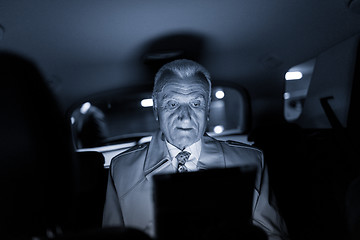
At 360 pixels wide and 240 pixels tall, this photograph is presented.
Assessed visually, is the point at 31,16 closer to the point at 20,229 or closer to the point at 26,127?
the point at 26,127

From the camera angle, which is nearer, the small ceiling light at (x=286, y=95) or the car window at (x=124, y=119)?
the car window at (x=124, y=119)

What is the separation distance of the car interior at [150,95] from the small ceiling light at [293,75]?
0.06 feet

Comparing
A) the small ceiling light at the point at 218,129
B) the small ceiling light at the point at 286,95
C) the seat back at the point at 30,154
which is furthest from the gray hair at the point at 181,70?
the small ceiling light at the point at 286,95

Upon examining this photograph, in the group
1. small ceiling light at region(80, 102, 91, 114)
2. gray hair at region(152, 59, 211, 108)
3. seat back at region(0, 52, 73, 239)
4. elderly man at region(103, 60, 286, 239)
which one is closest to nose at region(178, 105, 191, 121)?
elderly man at region(103, 60, 286, 239)

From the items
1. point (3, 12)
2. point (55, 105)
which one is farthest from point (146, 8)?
point (55, 105)

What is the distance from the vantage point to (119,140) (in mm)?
2158

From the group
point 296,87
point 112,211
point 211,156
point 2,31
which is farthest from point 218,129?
point 2,31

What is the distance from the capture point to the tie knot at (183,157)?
154cm

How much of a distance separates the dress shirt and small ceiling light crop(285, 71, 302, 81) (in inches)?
44.5

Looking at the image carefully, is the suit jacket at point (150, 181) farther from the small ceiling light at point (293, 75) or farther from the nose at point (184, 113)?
the small ceiling light at point (293, 75)

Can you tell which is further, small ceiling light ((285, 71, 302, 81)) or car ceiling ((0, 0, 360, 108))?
small ceiling light ((285, 71, 302, 81))

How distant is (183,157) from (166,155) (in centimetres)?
12

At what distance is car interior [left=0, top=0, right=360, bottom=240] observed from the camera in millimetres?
1564

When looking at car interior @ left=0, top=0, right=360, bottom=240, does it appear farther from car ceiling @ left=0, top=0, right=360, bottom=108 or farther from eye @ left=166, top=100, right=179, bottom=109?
eye @ left=166, top=100, right=179, bottom=109
